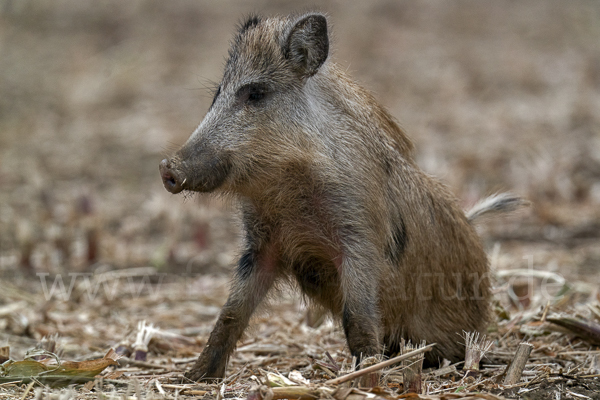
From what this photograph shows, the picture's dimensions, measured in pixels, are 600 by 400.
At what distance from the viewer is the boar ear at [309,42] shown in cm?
397

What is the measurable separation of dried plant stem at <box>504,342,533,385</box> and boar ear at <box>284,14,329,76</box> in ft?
5.84

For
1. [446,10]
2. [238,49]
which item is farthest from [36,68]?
[238,49]

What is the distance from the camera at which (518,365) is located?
3656 mm

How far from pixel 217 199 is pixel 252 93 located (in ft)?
1.99

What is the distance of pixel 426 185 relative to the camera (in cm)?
436

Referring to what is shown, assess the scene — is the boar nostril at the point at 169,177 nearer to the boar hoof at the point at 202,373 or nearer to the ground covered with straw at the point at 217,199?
the ground covered with straw at the point at 217,199

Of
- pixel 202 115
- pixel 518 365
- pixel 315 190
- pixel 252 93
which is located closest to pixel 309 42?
pixel 252 93

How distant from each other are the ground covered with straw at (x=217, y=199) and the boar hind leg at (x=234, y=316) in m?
0.12

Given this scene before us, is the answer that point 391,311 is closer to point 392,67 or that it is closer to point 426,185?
point 426,185

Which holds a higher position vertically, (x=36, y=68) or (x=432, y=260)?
(x=36, y=68)

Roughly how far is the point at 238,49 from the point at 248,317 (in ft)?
4.80

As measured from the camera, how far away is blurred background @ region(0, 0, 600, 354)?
691cm

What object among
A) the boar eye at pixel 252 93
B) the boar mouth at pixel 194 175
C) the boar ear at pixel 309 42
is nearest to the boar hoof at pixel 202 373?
the boar mouth at pixel 194 175

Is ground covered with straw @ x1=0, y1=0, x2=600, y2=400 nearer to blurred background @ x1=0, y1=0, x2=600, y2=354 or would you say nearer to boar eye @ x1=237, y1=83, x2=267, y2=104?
blurred background @ x1=0, y1=0, x2=600, y2=354
